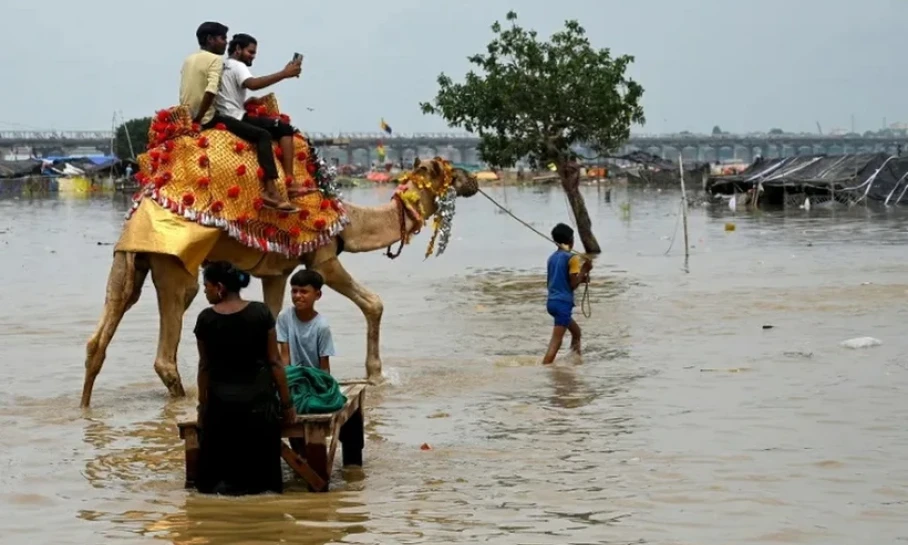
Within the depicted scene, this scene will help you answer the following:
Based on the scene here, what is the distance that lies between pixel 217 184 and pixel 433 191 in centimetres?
252

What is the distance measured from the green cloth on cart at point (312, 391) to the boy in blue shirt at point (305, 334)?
0.88 meters

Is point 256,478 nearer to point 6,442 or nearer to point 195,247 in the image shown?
point 6,442

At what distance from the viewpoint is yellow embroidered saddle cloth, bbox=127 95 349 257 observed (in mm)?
11109

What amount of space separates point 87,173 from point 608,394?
96.7 metres

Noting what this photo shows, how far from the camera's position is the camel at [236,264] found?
11.1 meters

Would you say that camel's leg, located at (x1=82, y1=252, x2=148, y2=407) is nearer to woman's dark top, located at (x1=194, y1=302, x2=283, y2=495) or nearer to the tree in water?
woman's dark top, located at (x1=194, y1=302, x2=283, y2=495)

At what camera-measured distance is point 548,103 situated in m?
31.1

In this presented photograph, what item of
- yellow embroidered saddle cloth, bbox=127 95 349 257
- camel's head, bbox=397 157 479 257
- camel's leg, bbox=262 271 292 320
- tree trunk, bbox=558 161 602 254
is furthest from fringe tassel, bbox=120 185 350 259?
tree trunk, bbox=558 161 602 254

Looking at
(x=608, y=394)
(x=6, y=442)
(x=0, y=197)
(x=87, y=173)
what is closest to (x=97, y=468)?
(x=6, y=442)

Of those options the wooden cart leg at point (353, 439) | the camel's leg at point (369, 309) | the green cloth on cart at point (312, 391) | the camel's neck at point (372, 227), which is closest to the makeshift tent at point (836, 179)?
the camel's neck at point (372, 227)

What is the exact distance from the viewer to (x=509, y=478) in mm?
8516

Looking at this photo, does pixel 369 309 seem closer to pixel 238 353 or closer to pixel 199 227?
pixel 199 227

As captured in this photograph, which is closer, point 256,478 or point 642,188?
point 256,478

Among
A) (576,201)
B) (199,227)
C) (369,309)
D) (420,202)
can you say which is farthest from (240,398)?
(576,201)
